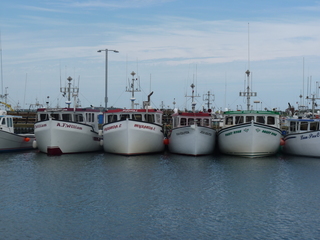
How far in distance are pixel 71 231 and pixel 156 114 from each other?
80.9ft

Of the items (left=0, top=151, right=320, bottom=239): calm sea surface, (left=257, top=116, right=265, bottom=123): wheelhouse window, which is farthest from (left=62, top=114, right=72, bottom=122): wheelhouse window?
(left=257, top=116, right=265, bottom=123): wheelhouse window

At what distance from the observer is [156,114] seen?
42.1m

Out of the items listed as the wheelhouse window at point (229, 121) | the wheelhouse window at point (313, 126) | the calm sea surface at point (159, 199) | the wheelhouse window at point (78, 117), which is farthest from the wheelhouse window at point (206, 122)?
the wheelhouse window at point (78, 117)

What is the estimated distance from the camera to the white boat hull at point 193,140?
3888 centimetres

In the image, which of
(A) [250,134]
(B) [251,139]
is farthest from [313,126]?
(A) [250,134]

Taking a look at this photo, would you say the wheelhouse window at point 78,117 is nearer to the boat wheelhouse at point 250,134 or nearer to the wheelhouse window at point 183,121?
the wheelhouse window at point 183,121

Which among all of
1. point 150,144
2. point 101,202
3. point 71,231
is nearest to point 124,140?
point 150,144

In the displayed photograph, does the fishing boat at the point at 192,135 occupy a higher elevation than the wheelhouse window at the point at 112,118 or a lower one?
lower

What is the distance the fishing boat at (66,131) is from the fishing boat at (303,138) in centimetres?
1922

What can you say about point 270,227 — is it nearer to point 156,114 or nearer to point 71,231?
point 71,231

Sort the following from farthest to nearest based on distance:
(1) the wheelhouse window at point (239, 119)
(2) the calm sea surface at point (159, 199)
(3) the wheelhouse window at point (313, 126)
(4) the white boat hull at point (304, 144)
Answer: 1. (3) the wheelhouse window at point (313, 126)
2. (1) the wheelhouse window at point (239, 119)
3. (4) the white boat hull at point (304, 144)
4. (2) the calm sea surface at point (159, 199)

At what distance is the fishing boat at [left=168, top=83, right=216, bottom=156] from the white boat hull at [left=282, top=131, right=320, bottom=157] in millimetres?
7612

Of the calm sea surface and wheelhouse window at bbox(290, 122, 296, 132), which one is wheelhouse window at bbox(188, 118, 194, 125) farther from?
wheelhouse window at bbox(290, 122, 296, 132)

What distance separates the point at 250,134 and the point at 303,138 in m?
6.29
